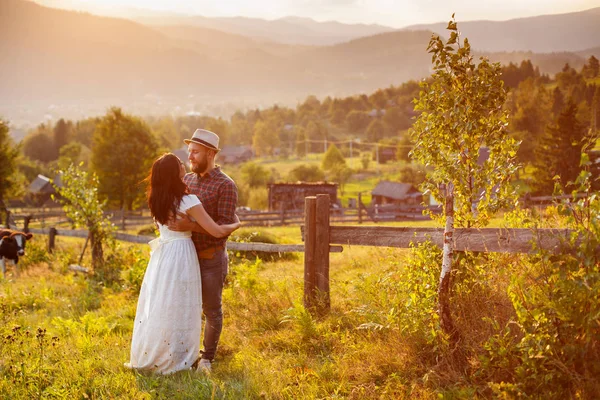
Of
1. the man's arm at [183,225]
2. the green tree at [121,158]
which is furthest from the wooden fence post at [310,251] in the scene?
the green tree at [121,158]

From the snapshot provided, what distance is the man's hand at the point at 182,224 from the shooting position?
195 inches

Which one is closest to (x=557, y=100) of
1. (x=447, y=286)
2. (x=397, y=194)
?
(x=397, y=194)

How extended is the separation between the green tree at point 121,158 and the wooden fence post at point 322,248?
118 feet

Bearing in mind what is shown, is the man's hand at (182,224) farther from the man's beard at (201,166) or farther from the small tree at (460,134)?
the small tree at (460,134)

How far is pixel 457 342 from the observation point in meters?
4.23

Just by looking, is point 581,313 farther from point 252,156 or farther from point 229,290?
point 252,156

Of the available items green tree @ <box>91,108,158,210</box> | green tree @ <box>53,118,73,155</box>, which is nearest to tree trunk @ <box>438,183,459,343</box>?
green tree @ <box>91,108,158,210</box>

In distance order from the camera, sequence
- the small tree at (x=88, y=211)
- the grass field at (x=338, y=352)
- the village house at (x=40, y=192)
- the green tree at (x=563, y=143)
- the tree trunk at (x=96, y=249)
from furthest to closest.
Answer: the village house at (x=40, y=192) → the green tree at (x=563, y=143) → the small tree at (x=88, y=211) → the tree trunk at (x=96, y=249) → the grass field at (x=338, y=352)

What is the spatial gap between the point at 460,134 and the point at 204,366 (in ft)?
10.9

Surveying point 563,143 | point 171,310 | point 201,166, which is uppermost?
point 563,143

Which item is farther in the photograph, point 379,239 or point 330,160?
point 330,160

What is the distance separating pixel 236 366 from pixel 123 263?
680 centimetres

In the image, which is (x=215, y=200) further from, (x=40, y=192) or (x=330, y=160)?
(x=330, y=160)

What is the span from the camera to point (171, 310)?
5.01 m
